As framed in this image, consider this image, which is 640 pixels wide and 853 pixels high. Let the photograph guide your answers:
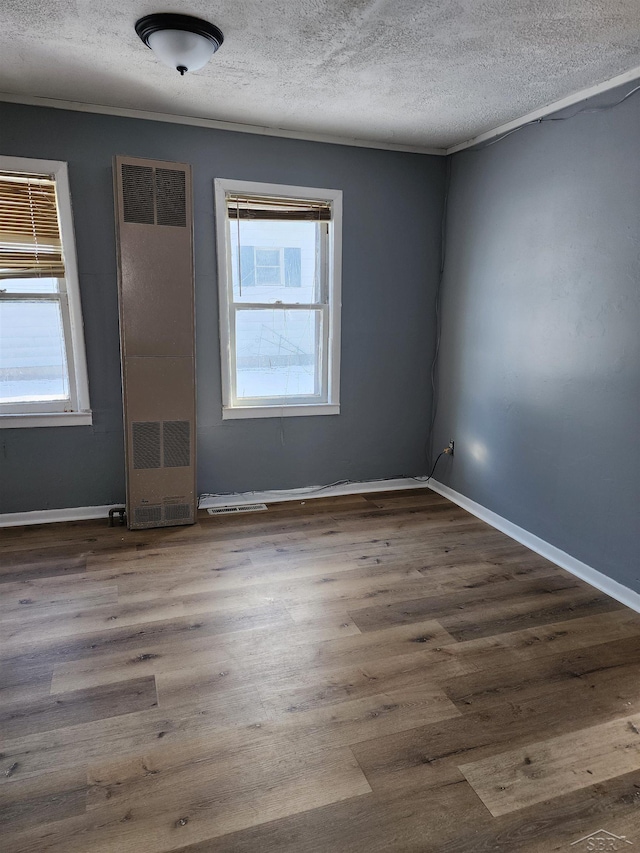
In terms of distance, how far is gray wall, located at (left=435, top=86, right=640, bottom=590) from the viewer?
2688 mm

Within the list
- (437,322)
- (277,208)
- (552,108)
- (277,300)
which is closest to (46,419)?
(277,300)

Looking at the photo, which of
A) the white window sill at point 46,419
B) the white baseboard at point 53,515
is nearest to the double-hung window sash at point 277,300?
the white window sill at point 46,419

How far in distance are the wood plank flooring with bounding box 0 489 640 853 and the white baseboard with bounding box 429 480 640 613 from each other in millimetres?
80

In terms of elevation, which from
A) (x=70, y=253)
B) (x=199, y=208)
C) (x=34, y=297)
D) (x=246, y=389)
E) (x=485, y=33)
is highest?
Result: (x=485, y=33)

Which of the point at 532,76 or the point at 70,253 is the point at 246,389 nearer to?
the point at 70,253

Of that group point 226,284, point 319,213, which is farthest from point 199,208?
point 319,213

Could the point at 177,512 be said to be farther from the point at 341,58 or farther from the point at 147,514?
the point at 341,58

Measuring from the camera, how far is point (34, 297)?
131 inches

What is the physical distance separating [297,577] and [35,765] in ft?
4.73

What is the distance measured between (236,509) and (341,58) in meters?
2.71

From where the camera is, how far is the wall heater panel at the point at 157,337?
10.3 feet

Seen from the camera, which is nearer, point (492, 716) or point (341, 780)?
point (341, 780)

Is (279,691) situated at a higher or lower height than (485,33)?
lower

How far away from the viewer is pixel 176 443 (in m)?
3.43
